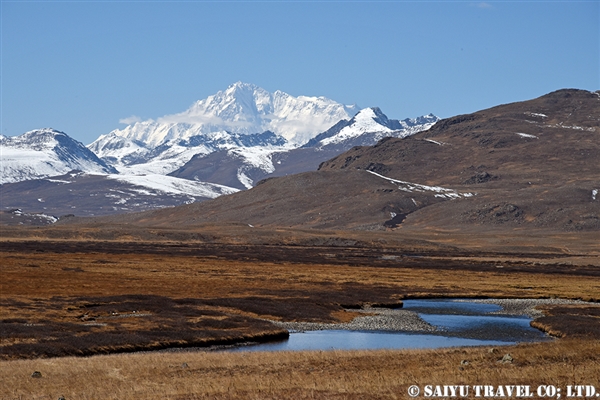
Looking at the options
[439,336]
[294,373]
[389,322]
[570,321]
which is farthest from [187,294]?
[294,373]

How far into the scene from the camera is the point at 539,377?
31.0m

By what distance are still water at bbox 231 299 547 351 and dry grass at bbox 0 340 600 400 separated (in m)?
10.7

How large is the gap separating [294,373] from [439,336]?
26.4 meters

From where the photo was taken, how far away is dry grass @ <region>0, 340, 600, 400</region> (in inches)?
1198

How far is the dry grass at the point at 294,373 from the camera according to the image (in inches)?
1198

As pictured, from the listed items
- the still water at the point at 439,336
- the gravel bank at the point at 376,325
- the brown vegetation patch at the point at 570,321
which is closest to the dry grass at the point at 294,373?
the still water at the point at 439,336

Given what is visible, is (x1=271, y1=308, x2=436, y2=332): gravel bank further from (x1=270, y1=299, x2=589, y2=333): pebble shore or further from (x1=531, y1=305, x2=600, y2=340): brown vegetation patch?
(x1=531, y1=305, x2=600, y2=340): brown vegetation patch

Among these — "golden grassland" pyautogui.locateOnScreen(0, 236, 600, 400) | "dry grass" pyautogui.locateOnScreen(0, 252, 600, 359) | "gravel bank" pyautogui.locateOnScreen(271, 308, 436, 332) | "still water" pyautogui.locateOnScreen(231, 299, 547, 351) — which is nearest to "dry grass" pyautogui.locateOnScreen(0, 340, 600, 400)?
"golden grassland" pyautogui.locateOnScreen(0, 236, 600, 400)

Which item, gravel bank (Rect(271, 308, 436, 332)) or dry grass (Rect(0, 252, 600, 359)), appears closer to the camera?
dry grass (Rect(0, 252, 600, 359))

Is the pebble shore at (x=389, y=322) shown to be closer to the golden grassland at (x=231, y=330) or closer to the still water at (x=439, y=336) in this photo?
the still water at (x=439, y=336)

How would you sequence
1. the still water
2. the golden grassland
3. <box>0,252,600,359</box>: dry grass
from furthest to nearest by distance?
the still water, <box>0,252,600,359</box>: dry grass, the golden grassland

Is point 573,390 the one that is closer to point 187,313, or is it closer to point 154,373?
point 154,373

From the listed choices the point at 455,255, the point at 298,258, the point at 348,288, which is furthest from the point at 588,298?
the point at 455,255

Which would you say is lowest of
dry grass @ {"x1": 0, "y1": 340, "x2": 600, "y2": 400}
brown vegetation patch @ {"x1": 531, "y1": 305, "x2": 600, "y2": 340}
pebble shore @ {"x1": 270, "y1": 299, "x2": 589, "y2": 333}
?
pebble shore @ {"x1": 270, "y1": 299, "x2": 589, "y2": 333}
